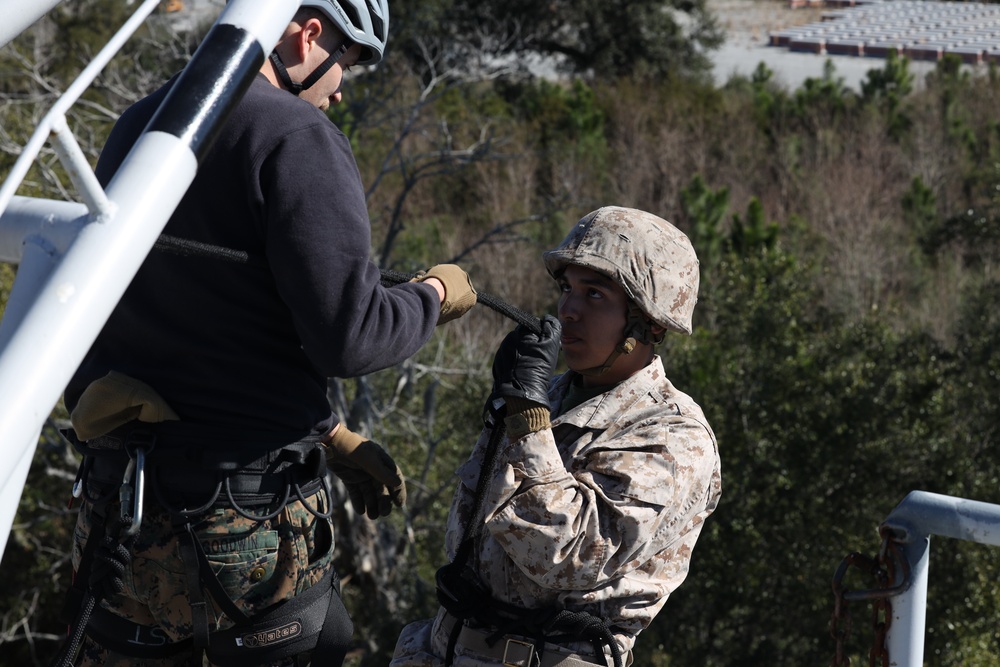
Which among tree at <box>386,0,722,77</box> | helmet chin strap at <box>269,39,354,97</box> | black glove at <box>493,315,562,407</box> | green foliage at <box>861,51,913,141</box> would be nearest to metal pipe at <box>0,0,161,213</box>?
helmet chin strap at <box>269,39,354,97</box>

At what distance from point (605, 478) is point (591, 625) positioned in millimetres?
306

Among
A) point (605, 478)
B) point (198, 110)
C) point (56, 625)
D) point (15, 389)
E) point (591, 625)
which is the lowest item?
point (56, 625)

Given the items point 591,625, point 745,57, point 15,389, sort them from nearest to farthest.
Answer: point 15,389
point 591,625
point 745,57

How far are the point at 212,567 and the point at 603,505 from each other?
2.71 ft

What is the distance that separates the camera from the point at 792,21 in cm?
3791

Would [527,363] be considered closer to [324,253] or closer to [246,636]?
[324,253]

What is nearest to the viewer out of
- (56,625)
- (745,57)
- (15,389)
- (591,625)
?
(15,389)

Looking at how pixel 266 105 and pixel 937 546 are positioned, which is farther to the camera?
pixel 937 546

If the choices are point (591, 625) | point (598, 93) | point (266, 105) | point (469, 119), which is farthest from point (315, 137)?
point (598, 93)

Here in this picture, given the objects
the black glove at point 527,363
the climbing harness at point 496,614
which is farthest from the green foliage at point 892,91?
the climbing harness at point 496,614

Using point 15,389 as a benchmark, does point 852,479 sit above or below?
below

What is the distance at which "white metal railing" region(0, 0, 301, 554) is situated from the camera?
1068mm

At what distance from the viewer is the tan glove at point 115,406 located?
7.45 ft

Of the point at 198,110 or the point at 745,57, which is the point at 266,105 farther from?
the point at 745,57
